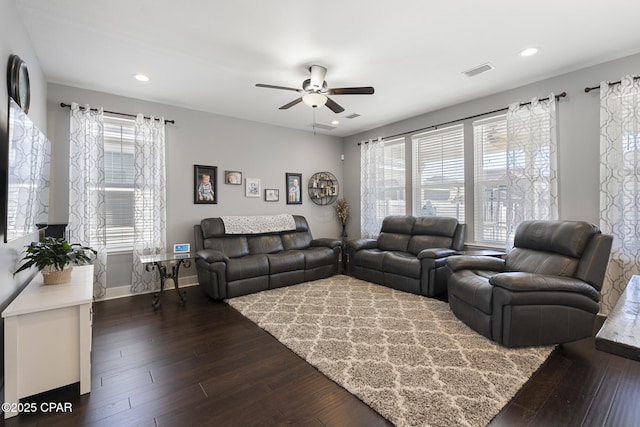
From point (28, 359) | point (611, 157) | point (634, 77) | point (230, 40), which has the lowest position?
point (28, 359)

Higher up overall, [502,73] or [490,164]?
[502,73]

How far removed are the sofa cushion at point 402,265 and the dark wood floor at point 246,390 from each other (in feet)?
5.59

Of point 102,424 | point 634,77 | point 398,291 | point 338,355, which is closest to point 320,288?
point 398,291

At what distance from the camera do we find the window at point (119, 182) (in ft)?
12.9

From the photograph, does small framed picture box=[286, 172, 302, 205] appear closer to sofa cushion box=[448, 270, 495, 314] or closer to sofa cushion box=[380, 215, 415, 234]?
sofa cushion box=[380, 215, 415, 234]

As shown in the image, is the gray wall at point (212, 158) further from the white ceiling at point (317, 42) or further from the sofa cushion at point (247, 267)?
the sofa cushion at point (247, 267)

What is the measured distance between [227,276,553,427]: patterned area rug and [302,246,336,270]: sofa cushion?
→ 2.55 ft

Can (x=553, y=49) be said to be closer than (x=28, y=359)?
No

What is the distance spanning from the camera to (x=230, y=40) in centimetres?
272

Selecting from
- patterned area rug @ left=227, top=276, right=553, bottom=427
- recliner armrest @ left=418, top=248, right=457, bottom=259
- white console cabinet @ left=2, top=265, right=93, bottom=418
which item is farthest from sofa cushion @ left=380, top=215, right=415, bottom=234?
white console cabinet @ left=2, top=265, right=93, bottom=418

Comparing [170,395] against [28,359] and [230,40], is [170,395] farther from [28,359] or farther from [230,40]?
[230,40]

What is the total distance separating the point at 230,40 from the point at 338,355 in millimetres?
2950


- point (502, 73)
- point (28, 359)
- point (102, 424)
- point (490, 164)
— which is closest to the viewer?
point (102, 424)

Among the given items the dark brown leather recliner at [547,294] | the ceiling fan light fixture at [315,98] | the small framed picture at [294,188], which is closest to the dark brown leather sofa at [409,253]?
the dark brown leather recliner at [547,294]
